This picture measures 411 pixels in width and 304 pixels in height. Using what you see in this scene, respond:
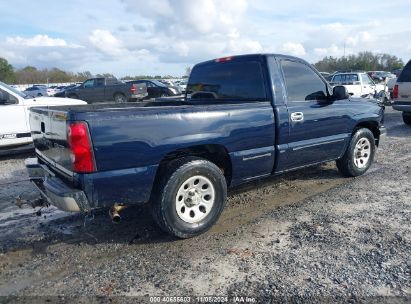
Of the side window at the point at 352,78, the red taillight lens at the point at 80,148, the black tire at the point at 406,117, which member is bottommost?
the black tire at the point at 406,117

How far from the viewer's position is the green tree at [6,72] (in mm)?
68625

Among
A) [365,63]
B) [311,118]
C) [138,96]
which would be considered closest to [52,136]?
[311,118]

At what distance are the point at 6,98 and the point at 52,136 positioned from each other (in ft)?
16.4

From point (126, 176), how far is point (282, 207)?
2.25 meters

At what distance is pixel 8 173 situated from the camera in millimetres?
6801

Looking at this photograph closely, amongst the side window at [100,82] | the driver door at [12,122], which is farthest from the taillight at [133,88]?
the driver door at [12,122]

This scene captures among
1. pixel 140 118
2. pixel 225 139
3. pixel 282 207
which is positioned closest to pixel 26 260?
pixel 140 118

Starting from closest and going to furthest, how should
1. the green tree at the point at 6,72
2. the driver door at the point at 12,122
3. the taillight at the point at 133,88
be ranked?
1. the driver door at the point at 12,122
2. the taillight at the point at 133,88
3. the green tree at the point at 6,72

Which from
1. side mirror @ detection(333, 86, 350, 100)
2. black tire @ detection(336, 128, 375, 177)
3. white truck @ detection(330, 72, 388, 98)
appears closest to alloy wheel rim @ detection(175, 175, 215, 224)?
side mirror @ detection(333, 86, 350, 100)

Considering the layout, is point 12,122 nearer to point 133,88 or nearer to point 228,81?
point 228,81

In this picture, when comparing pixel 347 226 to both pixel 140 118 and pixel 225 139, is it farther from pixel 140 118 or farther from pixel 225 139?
pixel 140 118

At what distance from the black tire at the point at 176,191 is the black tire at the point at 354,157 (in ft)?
8.95

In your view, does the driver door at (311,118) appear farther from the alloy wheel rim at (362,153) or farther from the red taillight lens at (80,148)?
the red taillight lens at (80,148)

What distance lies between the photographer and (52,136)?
373 centimetres
